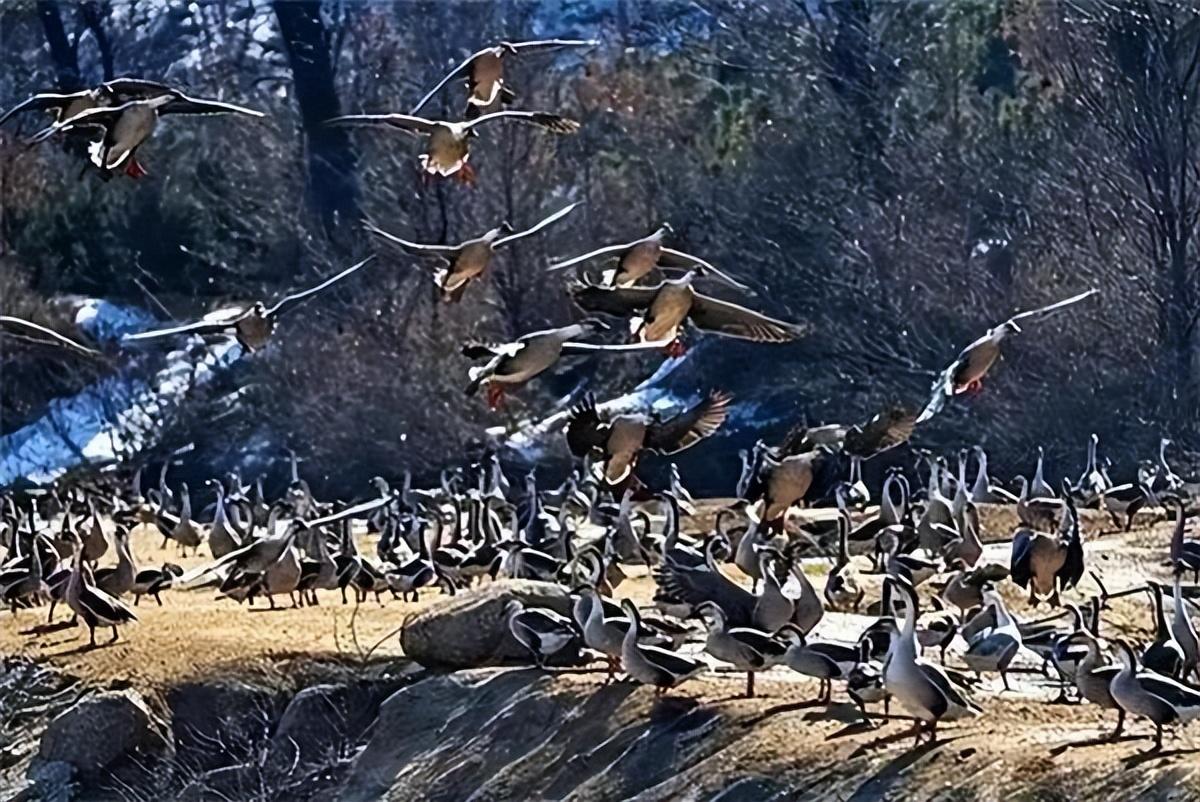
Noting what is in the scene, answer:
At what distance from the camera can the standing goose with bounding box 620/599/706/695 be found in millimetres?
12484

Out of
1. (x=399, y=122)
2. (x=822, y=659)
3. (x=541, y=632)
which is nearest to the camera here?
(x=399, y=122)

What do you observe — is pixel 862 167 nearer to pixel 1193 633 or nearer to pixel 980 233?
pixel 980 233

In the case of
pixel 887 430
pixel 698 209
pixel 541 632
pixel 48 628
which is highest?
pixel 887 430

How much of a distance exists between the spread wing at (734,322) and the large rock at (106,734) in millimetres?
5803

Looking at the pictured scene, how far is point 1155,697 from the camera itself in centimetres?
1058

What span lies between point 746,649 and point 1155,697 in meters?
2.46

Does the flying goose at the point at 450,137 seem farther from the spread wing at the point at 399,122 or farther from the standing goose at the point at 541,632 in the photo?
the standing goose at the point at 541,632

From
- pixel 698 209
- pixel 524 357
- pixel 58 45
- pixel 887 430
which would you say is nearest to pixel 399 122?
pixel 524 357

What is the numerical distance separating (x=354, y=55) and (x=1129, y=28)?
14.4m

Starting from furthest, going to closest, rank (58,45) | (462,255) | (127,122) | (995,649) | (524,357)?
(58,45), (995,649), (462,255), (524,357), (127,122)

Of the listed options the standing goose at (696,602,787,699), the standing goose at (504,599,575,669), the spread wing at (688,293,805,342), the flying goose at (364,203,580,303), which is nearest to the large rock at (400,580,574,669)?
the standing goose at (504,599,575,669)

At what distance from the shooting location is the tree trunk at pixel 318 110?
35.3 meters

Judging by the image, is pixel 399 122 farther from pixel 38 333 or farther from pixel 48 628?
pixel 48 628

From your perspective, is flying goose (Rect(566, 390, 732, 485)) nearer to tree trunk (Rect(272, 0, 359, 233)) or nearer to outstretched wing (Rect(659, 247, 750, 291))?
outstretched wing (Rect(659, 247, 750, 291))
